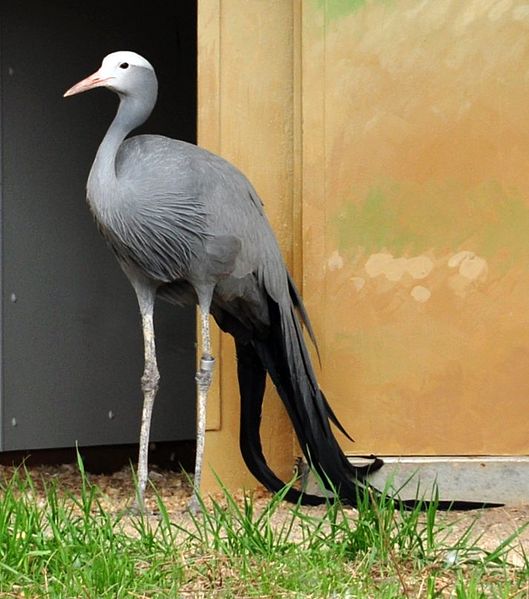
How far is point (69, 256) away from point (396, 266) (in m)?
2.14

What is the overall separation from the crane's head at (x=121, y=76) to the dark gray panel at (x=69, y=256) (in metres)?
1.63

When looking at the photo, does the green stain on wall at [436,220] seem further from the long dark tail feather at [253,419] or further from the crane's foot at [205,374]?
the crane's foot at [205,374]

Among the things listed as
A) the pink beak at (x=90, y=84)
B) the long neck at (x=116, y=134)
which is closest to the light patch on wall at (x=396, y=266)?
the long neck at (x=116, y=134)

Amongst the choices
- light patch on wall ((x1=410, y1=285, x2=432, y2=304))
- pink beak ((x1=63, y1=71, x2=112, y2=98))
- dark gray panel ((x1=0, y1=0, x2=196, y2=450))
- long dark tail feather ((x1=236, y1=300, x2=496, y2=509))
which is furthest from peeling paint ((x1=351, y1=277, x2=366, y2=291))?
dark gray panel ((x1=0, y1=0, x2=196, y2=450))

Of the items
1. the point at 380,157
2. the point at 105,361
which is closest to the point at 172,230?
the point at 380,157

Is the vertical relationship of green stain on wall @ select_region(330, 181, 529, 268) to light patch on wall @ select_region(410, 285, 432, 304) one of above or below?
above

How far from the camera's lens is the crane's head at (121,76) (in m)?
4.94

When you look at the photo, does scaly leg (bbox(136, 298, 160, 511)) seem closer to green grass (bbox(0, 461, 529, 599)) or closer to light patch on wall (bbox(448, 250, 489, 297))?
green grass (bbox(0, 461, 529, 599))

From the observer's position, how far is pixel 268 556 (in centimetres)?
358

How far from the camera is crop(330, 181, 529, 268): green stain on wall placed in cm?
524

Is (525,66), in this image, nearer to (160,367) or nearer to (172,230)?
(172,230)

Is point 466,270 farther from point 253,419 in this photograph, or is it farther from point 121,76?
point 121,76

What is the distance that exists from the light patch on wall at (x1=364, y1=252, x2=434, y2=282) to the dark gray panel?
6.61 feet

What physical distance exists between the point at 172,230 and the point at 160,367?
2413 mm
